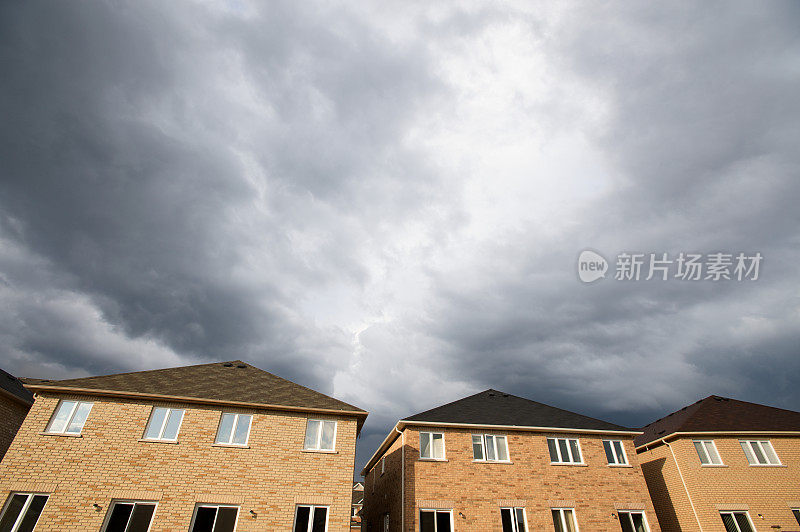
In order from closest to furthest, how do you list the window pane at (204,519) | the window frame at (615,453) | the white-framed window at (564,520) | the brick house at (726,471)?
the window pane at (204,519)
the white-framed window at (564,520)
the brick house at (726,471)
the window frame at (615,453)

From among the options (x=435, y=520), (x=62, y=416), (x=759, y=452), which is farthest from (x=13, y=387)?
(x=759, y=452)

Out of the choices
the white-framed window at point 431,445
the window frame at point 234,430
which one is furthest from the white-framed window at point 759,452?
the window frame at point 234,430

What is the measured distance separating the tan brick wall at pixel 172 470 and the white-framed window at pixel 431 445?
13.2 ft

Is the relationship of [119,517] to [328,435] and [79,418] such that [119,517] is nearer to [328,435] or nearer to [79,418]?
[79,418]

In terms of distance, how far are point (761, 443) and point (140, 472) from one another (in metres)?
31.1

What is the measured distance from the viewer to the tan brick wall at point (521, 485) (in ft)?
56.8

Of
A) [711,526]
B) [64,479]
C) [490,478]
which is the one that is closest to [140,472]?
[64,479]

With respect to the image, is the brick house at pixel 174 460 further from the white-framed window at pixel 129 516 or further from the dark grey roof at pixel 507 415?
the dark grey roof at pixel 507 415

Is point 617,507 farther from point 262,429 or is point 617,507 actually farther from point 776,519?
point 262,429

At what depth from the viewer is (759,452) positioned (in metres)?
20.8

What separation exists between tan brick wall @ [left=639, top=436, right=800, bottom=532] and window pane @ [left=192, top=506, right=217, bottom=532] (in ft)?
75.5

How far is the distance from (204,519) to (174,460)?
2.56 meters

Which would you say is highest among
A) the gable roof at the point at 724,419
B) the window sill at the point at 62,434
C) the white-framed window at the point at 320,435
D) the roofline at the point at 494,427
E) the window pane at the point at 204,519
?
the gable roof at the point at 724,419

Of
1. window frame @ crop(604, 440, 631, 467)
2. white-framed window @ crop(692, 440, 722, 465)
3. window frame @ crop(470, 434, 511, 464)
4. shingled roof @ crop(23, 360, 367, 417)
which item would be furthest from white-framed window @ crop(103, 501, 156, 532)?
white-framed window @ crop(692, 440, 722, 465)
